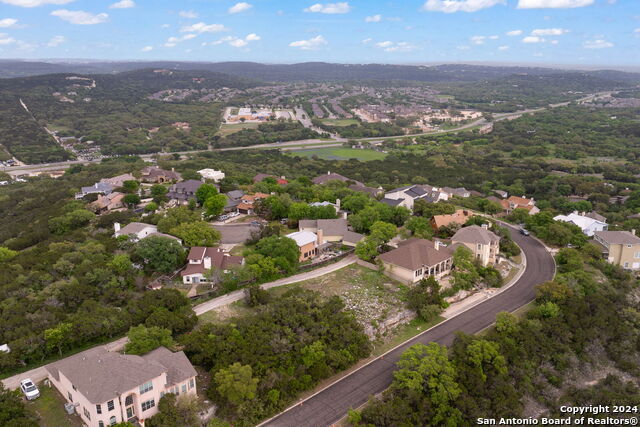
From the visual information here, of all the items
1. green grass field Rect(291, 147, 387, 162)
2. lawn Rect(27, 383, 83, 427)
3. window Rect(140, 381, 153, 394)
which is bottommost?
green grass field Rect(291, 147, 387, 162)

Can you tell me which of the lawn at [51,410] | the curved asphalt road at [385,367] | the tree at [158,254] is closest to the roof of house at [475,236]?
the curved asphalt road at [385,367]

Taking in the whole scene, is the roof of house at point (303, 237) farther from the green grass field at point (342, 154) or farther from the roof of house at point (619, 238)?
the green grass field at point (342, 154)

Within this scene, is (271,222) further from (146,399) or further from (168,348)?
(146,399)

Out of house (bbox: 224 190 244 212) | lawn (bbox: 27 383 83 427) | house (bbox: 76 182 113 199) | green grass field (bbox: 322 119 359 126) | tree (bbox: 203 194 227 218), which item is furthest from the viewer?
green grass field (bbox: 322 119 359 126)

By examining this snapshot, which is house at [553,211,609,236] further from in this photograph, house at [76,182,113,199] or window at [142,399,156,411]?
house at [76,182,113,199]

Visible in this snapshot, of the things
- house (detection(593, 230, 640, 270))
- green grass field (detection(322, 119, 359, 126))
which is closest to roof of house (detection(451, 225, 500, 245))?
house (detection(593, 230, 640, 270))

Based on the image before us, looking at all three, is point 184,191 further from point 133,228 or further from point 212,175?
point 133,228

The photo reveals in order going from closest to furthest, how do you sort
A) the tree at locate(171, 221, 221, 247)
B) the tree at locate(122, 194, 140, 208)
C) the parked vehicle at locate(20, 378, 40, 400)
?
the parked vehicle at locate(20, 378, 40, 400)
the tree at locate(171, 221, 221, 247)
the tree at locate(122, 194, 140, 208)

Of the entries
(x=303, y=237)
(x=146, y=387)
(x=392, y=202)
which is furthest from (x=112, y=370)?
(x=392, y=202)
